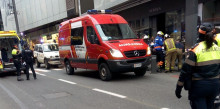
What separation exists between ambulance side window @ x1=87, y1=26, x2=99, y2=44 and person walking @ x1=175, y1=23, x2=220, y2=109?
540 cm

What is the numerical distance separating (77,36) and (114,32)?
2.08m

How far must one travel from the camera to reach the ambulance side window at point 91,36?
25.6ft

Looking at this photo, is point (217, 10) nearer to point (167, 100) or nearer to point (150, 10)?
point (150, 10)

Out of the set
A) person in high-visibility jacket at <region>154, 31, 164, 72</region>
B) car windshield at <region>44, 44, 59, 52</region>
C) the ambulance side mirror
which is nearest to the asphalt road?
the ambulance side mirror

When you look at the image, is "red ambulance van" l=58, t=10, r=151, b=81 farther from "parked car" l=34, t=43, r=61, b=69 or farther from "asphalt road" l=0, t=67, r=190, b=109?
"parked car" l=34, t=43, r=61, b=69

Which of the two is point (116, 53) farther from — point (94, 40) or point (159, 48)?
point (159, 48)

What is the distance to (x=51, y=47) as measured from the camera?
15164 mm

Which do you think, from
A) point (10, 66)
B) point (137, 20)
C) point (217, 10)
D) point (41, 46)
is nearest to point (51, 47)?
point (41, 46)

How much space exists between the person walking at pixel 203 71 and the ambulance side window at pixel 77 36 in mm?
6694

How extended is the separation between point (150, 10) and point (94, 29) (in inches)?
319

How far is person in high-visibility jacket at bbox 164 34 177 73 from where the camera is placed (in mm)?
8602

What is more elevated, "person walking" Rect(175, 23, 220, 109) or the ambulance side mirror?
the ambulance side mirror

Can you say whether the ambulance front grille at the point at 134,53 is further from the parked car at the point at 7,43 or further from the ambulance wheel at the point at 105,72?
the parked car at the point at 7,43

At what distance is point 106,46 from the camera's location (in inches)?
286
